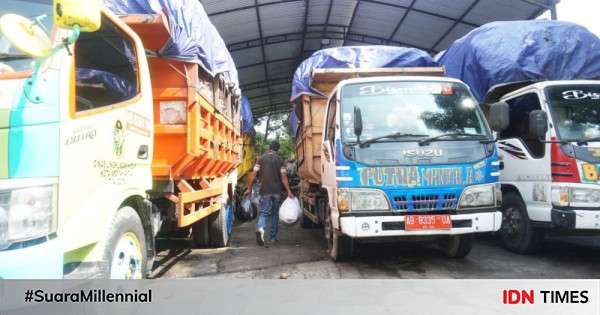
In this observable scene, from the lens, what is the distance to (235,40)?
14.8 metres

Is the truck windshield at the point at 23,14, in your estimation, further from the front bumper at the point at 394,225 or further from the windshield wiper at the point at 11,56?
the front bumper at the point at 394,225

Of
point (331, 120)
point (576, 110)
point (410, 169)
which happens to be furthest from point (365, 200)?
point (576, 110)

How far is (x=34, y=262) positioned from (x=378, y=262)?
3898 mm

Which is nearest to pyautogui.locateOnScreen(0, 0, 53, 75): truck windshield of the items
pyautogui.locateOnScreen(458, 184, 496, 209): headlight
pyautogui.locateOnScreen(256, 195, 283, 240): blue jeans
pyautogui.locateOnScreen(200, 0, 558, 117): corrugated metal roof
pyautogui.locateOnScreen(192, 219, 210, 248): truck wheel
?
pyautogui.locateOnScreen(458, 184, 496, 209): headlight

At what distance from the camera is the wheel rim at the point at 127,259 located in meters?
2.80

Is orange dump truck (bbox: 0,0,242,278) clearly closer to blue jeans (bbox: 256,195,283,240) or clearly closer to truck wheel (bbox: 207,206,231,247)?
truck wheel (bbox: 207,206,231,247)

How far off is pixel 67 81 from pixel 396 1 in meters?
11.7

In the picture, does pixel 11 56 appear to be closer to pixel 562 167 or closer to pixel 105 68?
pixel 105 68

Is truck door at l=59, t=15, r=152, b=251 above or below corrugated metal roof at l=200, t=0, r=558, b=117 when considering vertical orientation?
below

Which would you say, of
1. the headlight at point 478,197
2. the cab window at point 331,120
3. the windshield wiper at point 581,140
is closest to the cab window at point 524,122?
the windshield wiper at point 581,140

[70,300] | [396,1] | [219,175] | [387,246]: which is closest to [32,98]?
[70,300]

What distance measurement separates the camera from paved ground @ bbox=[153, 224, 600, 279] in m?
4.71

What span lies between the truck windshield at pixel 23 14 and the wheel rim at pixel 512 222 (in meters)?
5.54

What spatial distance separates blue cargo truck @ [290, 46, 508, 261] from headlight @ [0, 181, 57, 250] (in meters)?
2.83
